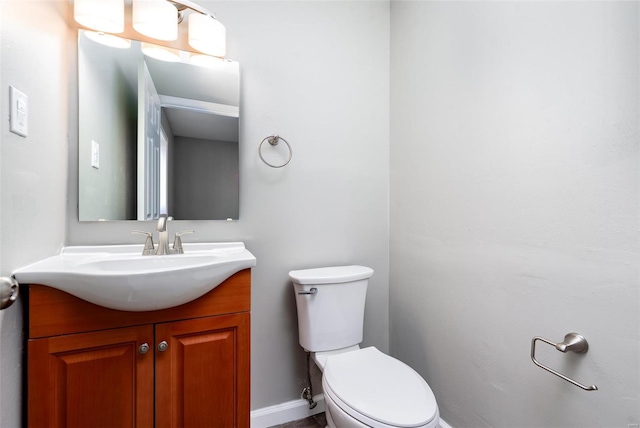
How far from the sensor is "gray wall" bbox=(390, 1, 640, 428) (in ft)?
2.61

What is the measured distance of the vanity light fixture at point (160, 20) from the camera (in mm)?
1151

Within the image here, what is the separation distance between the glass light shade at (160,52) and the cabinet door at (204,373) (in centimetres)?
114

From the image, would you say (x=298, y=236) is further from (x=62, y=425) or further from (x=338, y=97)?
(x=62, y=425)

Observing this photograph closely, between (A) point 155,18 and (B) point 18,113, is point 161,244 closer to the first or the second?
(B) point 18,113

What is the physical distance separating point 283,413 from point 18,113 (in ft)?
5.22

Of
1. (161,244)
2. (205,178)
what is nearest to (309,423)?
(161,244)

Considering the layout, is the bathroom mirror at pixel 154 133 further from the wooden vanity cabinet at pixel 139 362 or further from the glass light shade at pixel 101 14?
the wooden vanity cabinet at pixel 139 362

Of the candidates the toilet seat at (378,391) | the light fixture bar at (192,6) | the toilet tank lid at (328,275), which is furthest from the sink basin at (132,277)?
the light fixture bar at (192,6)

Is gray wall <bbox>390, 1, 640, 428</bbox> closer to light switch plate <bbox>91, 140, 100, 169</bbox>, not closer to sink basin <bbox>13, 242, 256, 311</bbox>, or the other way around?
sink basin <bbox>13, 242, 256, 311</bbox>

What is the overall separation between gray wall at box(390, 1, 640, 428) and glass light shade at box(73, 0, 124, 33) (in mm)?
1337

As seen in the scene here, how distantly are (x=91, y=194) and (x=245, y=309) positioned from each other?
80 cm

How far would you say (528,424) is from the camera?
1.01m

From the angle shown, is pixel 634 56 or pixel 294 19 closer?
pixel 634 56

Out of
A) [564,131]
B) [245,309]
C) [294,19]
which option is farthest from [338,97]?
[245,309]
